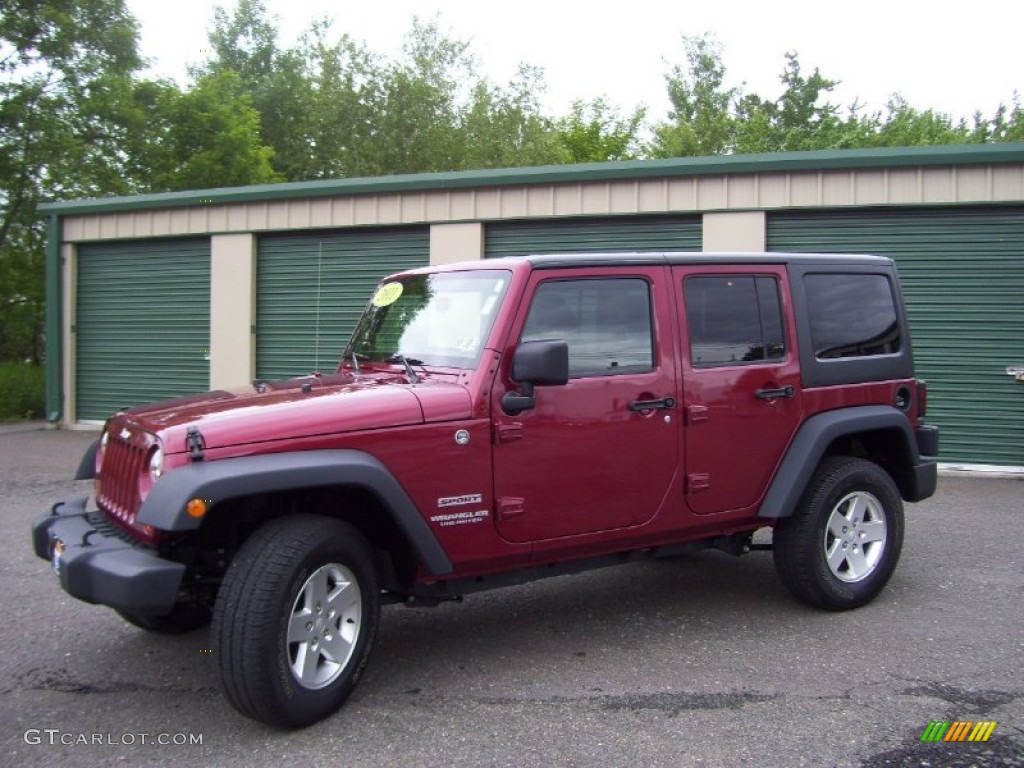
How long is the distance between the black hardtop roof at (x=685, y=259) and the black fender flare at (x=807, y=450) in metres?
0.91

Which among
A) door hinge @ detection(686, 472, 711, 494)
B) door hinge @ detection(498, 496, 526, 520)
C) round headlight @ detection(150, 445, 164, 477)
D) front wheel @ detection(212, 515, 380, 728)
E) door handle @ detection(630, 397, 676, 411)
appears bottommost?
front wheel @ detection(212, 515, 380, 728)

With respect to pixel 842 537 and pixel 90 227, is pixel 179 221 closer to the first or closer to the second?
pixel 90 227

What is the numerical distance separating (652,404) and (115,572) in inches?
100.0

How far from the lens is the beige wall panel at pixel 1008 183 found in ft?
32.1

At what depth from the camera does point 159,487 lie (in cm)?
348

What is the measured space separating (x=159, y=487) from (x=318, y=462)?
0.59 meters

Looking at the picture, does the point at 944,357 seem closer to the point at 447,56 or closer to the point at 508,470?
the point at 508,470

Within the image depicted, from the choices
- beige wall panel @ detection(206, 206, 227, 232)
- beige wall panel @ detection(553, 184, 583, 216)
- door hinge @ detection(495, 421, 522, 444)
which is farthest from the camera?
beige wall panel @ detection(206, 206, 227, 232)

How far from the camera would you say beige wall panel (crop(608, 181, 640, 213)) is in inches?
436

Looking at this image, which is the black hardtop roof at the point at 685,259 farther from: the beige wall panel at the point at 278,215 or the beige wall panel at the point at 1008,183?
the beige wall panel at the point at 278,215

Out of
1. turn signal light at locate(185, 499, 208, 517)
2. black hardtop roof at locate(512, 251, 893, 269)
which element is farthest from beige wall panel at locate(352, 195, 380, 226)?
turn signal light at locate(185, 499, 208, 517)

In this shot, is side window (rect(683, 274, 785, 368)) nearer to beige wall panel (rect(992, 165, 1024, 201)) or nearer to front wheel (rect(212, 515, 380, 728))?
front wheel (rect(212, 515, 380, 728))

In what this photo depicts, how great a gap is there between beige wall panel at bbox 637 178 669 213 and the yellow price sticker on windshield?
632cm

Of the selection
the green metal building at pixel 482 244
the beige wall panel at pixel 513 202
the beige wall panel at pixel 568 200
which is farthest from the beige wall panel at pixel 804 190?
the beige wall panel at pixel 513 202
